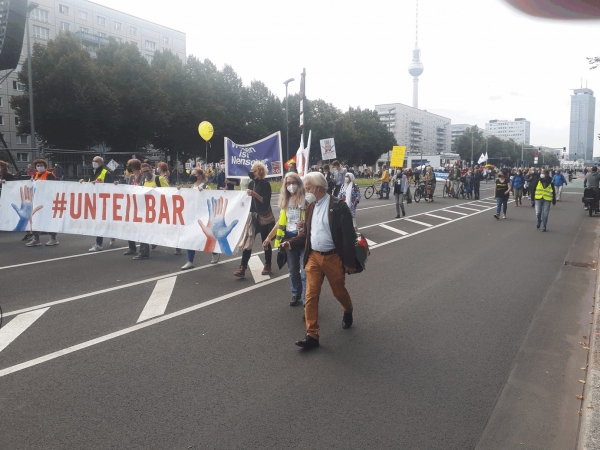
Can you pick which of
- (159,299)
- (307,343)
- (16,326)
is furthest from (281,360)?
(16,326)

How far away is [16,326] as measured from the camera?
20.1 ft

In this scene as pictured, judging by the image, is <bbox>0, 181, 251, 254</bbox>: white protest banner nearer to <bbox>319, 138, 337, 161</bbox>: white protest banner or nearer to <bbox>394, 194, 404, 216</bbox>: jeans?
<bbox>394, 194, 404, 216</bbox>: jeans

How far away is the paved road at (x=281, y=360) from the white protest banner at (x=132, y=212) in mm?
690

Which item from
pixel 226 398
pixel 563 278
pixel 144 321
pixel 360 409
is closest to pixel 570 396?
pixel 360 409

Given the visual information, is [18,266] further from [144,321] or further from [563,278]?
[563,278]

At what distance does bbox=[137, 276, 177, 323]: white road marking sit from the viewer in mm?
6629

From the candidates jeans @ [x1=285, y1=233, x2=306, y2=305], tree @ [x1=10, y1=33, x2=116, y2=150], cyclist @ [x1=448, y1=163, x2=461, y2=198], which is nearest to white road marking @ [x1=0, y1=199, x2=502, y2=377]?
jeans @ [x1=285, y1=233, x2=306, y2=305]

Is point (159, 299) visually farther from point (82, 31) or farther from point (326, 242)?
point (82, 31)

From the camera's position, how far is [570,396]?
14.4 feet

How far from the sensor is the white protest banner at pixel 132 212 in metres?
9.44

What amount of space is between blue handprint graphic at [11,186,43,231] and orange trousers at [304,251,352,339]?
30.4ft

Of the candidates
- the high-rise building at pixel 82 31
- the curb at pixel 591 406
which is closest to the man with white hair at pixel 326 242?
the curb at pixel 591 406

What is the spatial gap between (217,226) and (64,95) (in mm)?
40113

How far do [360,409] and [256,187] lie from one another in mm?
5270
